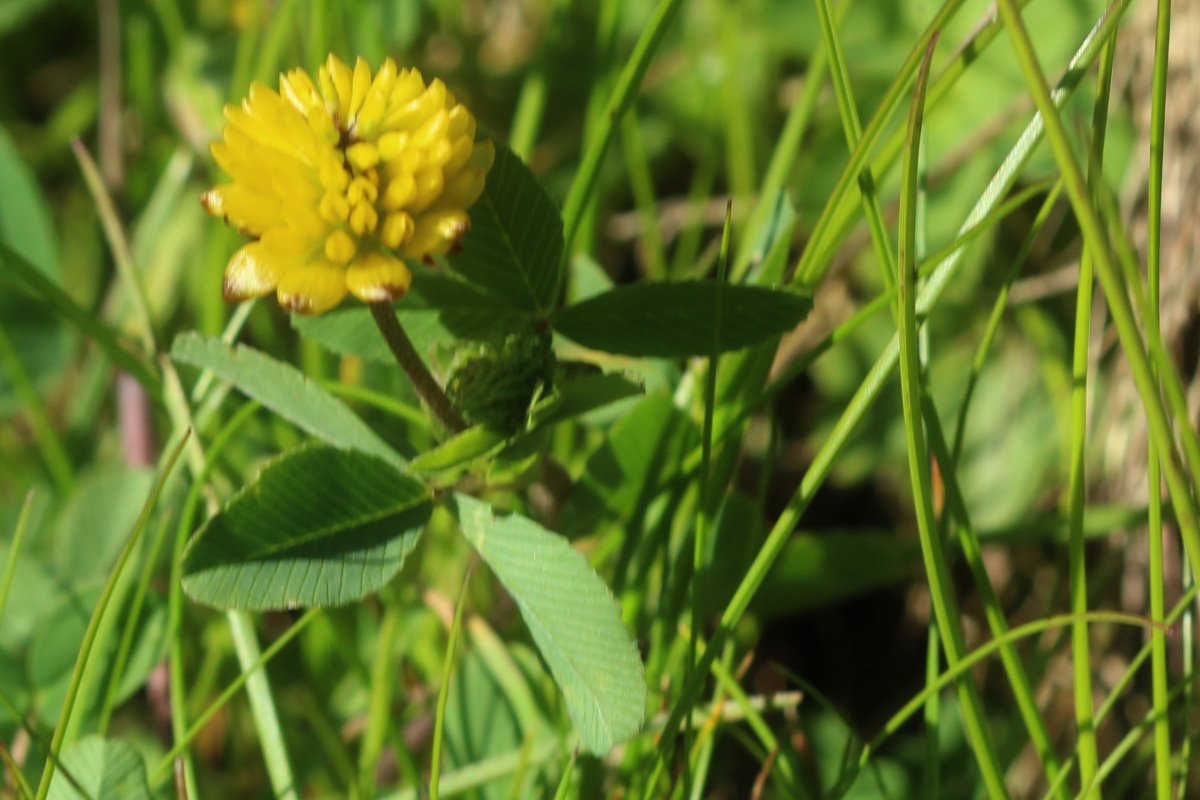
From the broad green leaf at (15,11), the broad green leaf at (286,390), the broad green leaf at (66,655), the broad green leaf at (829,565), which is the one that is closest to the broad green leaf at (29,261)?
the broad green leaf at (15,11)

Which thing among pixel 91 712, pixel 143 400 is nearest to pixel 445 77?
pixel 143 400

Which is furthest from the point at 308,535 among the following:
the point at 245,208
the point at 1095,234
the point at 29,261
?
the point at 29,261

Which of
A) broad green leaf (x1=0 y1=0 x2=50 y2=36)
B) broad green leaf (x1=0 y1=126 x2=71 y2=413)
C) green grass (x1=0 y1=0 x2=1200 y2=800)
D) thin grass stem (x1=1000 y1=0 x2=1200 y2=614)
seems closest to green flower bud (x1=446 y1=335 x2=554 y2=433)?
green grass (x1=0 y1=0 x2=1200 y2=800)

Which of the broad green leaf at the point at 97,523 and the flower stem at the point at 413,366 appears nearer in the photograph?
the flower stem at the point at 413,366

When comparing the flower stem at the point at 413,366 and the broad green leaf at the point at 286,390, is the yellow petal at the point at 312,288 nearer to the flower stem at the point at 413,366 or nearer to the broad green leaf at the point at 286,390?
the flower stem at the point at 413,366

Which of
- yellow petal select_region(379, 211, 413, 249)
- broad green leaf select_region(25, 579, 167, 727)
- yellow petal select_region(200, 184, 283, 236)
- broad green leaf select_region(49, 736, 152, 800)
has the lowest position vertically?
broad green leaf select_region(25, 579, 167, 727)

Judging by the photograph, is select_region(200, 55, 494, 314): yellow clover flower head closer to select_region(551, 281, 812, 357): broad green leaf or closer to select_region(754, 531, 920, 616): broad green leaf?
select_region(551, 281, 812, 357): broad green leaf
